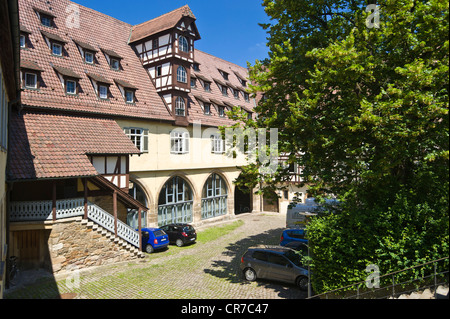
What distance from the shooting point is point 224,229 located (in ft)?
83.0

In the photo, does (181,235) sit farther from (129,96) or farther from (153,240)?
(129,96)

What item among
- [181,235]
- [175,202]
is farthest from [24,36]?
[181,235]

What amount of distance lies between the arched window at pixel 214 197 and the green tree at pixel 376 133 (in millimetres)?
17249

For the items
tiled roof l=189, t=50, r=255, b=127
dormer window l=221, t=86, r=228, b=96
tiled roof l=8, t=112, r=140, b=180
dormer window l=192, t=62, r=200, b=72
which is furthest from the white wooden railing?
dormer window l=221, t=86, r=228, b=96

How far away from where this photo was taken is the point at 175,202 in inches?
973

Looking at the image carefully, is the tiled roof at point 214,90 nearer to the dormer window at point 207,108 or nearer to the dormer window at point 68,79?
the dormer window at point 207,108

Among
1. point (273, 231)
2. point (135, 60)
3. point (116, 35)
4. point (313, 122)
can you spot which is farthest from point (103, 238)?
point (116, 35)

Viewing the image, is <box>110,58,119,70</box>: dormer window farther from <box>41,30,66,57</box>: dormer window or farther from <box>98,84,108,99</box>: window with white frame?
<box>41,30,66,57</box>: dormer window

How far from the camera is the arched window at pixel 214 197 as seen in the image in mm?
27877

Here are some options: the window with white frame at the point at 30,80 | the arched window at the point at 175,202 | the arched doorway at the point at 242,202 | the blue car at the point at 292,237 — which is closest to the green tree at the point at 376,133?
the blue car at the point at 292,237

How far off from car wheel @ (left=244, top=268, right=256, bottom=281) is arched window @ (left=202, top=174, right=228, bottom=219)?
13985mm

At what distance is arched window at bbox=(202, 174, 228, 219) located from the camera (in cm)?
2788

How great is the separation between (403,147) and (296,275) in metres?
6.86
